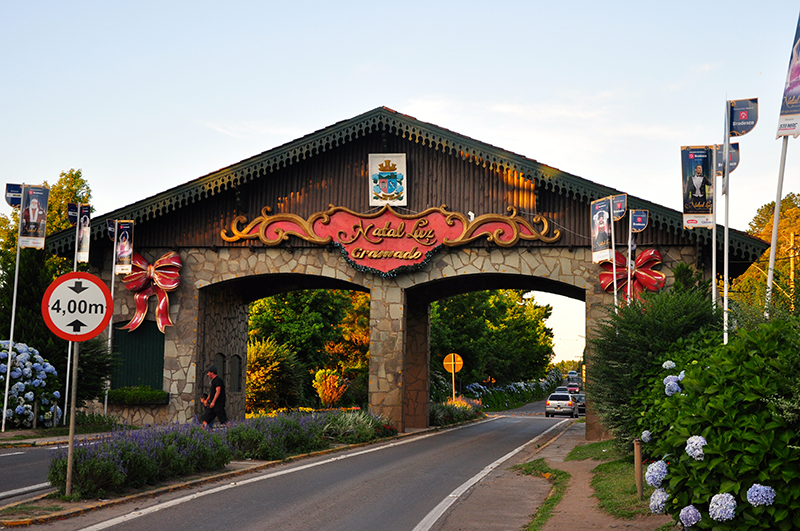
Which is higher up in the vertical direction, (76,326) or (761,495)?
(76,326)

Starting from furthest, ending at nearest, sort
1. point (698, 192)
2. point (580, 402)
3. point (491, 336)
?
1. point (491, 336)
2. point (580, 402)
3. point (698, 192)

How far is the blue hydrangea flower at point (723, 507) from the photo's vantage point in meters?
5.67

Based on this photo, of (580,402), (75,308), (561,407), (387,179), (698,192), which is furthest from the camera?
(580,402)

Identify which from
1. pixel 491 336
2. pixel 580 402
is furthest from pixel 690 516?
pixel 491 336

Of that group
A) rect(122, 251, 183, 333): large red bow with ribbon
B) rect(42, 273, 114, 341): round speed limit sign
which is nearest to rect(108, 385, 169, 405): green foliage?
rect(122, 251, 183, 333): large red bow with ribbon

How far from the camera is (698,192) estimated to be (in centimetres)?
1430

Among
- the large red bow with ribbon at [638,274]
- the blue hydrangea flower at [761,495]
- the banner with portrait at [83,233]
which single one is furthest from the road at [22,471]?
the large red bow with ribbon at [638,274]

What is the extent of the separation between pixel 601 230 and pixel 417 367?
30.6 feet

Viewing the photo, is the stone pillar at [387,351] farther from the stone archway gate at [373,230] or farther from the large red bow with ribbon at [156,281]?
the large red bow with ribbon at [156,281]

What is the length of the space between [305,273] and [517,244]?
6316mm

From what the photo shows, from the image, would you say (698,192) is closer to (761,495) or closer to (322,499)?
(322,499)

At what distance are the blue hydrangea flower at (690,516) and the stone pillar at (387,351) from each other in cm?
1650

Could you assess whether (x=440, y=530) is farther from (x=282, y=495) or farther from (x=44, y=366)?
(x=44, y=366)

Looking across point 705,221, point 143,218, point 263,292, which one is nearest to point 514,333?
point 263,292
